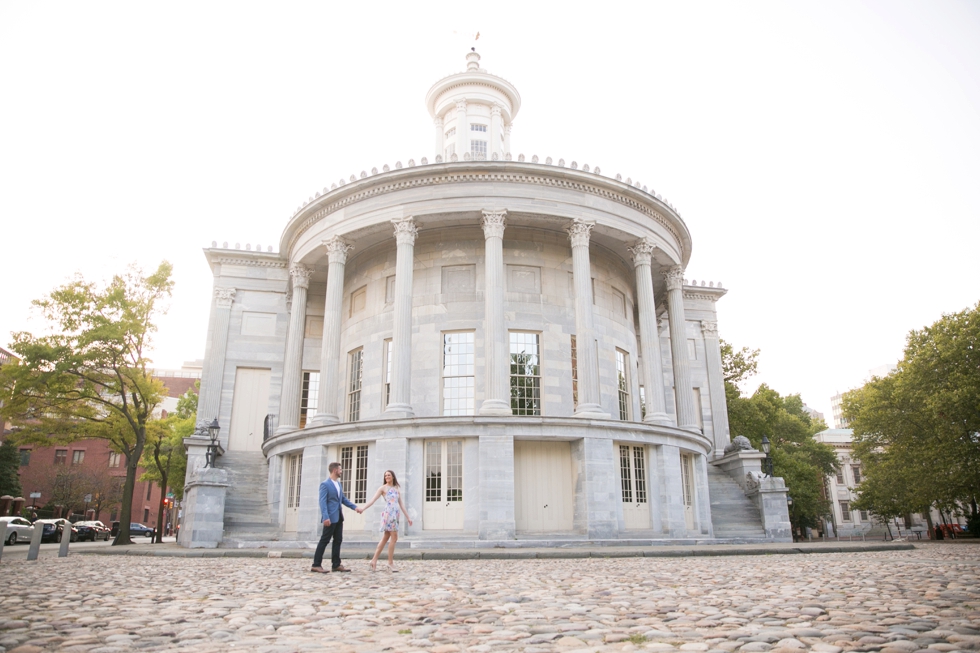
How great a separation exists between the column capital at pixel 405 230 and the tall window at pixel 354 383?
5362mm

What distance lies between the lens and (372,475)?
74.2ft

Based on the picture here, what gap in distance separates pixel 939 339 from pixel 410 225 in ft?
86.8

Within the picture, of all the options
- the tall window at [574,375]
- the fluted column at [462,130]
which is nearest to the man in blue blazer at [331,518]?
Answer: the tall window at [574,375]

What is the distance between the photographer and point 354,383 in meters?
28.5

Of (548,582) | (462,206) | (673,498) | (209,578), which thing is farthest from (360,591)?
(462,206)

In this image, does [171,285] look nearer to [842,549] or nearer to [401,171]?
[401,171]

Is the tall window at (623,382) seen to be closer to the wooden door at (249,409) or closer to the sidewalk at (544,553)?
the sidewalk at (544,553)

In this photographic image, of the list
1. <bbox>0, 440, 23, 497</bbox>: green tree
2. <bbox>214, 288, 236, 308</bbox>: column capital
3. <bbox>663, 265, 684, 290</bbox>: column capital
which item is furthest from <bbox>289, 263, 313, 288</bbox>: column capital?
<bbox>0, 440, 23, 497</bbox>: green tree

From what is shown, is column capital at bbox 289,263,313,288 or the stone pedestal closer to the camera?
the stone pedestal

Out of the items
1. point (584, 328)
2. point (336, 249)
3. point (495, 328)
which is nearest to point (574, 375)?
point (584, 328)

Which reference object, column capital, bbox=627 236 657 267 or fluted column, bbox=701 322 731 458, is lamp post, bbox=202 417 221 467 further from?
fluted column, bbox=701 322 731 458

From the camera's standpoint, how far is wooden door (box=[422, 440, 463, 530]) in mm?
22031

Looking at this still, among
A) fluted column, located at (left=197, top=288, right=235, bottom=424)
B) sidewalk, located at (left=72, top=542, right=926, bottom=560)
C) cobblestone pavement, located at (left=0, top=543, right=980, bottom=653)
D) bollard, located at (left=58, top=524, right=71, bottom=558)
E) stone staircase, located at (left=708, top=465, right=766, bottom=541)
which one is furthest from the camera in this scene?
fluted column, located at (left=197, top=288, right=235, bottom=424)

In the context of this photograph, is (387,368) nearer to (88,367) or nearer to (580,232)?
(580,232)
